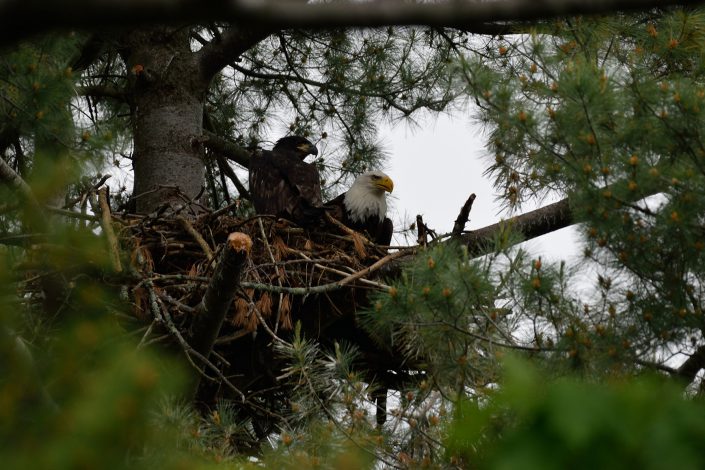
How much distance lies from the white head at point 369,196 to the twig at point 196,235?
1.62 meters

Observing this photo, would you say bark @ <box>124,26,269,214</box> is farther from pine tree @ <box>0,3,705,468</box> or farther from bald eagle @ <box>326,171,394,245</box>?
bald eagle @ <box>326,171,394,245</box>

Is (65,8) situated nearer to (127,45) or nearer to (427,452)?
(427,452)

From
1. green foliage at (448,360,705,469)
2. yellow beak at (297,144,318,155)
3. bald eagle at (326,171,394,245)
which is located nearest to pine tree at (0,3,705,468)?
green foliage at (448,360,705,469)

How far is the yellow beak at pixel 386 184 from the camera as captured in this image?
7148 millimetres

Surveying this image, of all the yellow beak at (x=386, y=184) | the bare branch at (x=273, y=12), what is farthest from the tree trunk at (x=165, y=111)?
the bare branch at (x=273, y=12)

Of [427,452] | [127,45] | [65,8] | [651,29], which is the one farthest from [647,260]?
[127,45]

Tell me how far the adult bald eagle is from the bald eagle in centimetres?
29

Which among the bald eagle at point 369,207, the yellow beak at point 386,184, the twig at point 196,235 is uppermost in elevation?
the yellow beak at point 386,184

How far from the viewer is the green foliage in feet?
4.79

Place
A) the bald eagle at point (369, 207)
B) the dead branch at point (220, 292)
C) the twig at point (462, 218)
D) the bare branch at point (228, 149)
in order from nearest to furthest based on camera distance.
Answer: the dead branch at point (220, 292) → the twig at point (462, 218) → the bald eagle at point (369, 207) → the bare branch at point (228, 149)

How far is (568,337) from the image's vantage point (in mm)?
3617

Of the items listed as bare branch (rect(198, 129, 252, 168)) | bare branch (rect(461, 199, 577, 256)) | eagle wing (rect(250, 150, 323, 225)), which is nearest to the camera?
bare branch (rect(461, 199, 577, 256))

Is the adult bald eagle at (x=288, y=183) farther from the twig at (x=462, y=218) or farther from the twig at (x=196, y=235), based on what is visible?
the twig at (x=462, y=218)

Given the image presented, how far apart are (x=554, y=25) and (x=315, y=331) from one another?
215 cm
